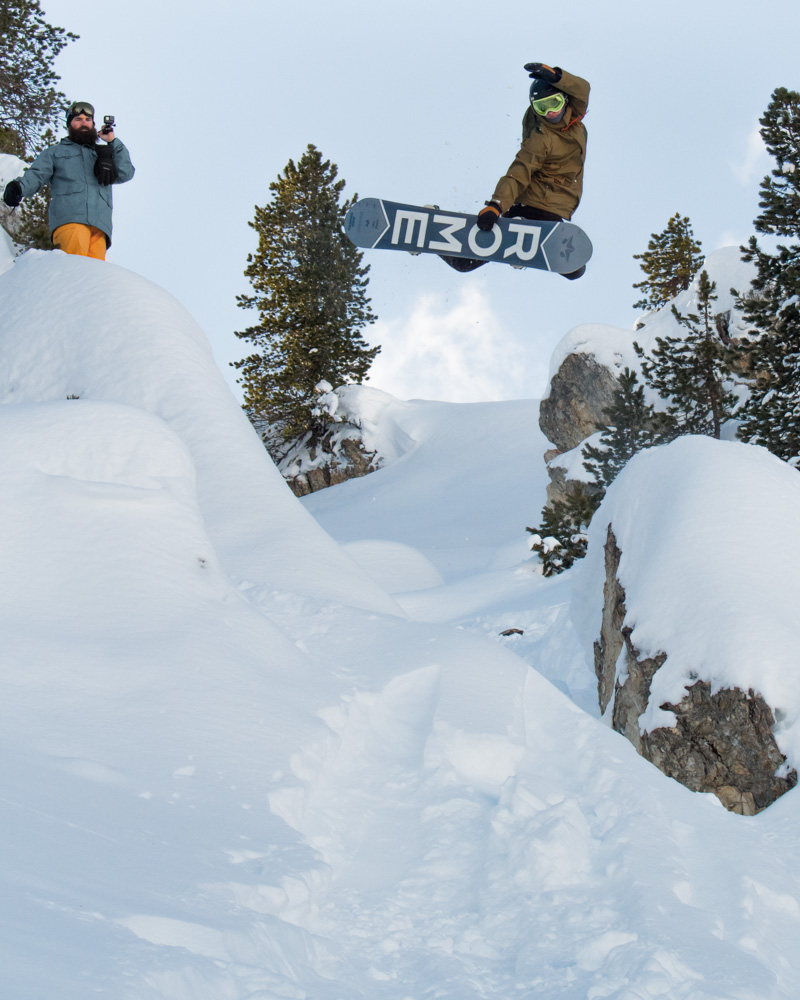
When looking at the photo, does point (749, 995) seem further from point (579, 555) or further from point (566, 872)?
point (579, 555)

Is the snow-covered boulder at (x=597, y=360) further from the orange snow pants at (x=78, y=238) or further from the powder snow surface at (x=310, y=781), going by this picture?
the powder snow surface at (x=310, y=781)

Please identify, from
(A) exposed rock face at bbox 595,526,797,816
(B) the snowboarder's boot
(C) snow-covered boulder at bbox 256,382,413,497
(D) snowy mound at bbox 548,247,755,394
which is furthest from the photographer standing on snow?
(C) snow-covered boulder at bbox 256,382,413,497

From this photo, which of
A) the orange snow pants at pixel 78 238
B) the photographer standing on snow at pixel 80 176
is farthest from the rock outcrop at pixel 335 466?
the photographer standing on snow at pixel 80 176

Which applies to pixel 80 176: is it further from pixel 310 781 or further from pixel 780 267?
pixel 780 267

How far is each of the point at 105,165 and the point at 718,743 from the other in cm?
756

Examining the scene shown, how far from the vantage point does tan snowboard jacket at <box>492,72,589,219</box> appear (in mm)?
5730

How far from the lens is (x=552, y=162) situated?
6.04 metres

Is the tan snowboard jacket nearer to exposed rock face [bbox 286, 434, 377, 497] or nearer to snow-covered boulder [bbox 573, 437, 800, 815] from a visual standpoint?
snow-covered boulder [bbox 573, 437, 800, 815]

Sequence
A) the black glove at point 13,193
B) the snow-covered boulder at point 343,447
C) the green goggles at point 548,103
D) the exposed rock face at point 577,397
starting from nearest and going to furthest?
the green goggles at point 548,103, the black glove at point 13,193, the exposed rock face at point 577,397, the snow-covered boulder at point 343,447

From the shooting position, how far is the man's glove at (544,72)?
538 centimetres

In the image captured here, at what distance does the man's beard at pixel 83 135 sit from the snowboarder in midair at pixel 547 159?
4471 millimetres

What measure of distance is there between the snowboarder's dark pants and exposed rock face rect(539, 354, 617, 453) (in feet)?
48.5

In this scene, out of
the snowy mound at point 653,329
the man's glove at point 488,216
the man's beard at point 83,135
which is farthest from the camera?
the snowy mound at point 653,329

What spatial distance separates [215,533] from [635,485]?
3.83 m
